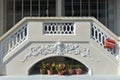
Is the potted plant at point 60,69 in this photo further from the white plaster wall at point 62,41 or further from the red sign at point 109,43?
the red sign at point 109,43

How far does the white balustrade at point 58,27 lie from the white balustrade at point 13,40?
2.53 ft

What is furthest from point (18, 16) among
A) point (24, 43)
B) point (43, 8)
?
point (24, 43)

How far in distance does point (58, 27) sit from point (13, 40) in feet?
5.52

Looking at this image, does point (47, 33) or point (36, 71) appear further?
point (36, 71)

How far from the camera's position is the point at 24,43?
10656mm

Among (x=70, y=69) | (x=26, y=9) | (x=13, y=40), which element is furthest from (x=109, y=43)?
(x=26, y=9)

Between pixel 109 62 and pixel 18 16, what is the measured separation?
16.1 ft

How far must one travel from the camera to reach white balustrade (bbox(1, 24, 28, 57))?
35.2 feet

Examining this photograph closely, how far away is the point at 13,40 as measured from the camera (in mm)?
10758

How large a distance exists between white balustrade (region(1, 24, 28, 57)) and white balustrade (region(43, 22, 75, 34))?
30.4 inches

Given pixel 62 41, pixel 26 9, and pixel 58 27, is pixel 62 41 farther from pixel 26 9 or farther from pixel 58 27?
pixel 26 9

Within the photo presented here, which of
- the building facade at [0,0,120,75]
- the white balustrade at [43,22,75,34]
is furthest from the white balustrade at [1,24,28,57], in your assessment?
the white balustrade at [43,22,75,34]

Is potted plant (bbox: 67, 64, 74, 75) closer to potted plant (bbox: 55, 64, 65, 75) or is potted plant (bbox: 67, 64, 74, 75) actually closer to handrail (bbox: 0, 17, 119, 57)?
potted plant (bbox: 55, 64, 65, 75)

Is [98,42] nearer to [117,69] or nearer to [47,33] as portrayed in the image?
[117,69]
